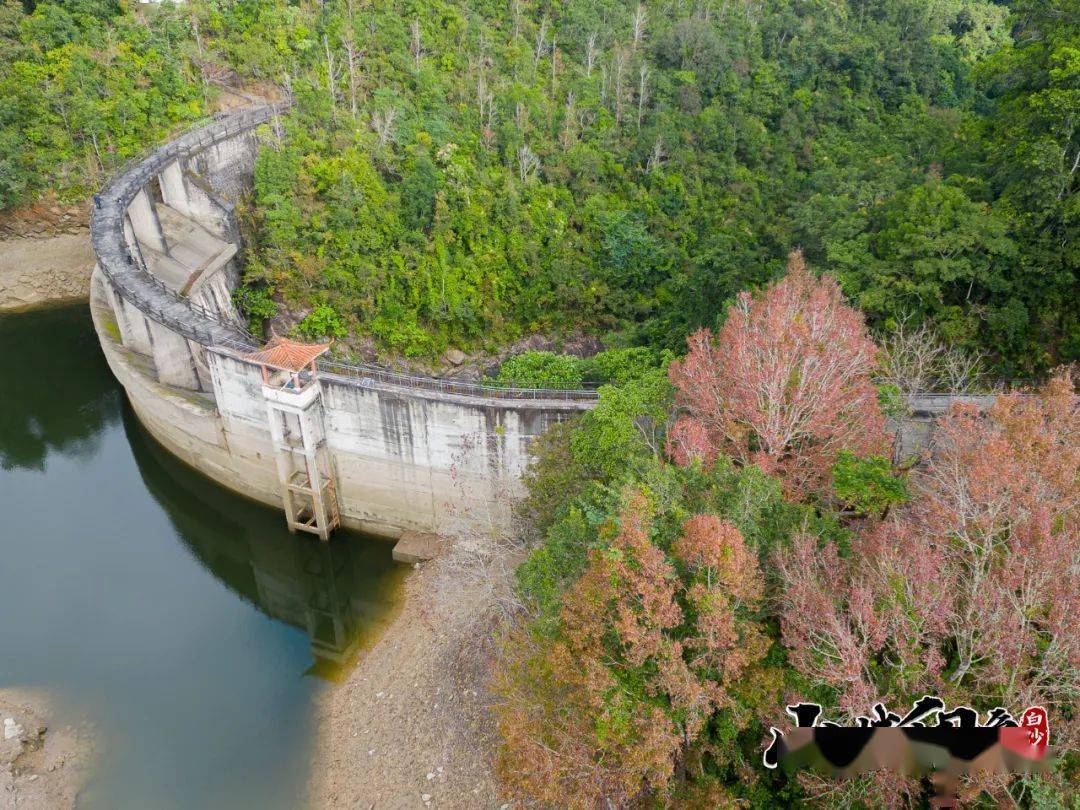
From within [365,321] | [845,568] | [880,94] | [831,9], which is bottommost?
[365,321]

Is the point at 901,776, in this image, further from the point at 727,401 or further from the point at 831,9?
the point at 831,9

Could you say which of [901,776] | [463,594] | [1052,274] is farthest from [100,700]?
[1052,274]

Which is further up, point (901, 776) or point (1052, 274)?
point (1052, 274)

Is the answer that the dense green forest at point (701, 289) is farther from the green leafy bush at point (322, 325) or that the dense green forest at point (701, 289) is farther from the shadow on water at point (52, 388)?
the shadow on water at point (52, 388)

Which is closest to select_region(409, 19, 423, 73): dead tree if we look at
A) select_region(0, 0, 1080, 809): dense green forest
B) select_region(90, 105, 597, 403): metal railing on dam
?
select_region(0, 0, 1080, 809): dense green forest

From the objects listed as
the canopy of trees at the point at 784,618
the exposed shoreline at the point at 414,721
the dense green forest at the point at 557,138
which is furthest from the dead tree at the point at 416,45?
the canopy of trees at the point at 784,618

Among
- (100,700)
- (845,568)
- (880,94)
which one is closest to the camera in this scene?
(845,568)
